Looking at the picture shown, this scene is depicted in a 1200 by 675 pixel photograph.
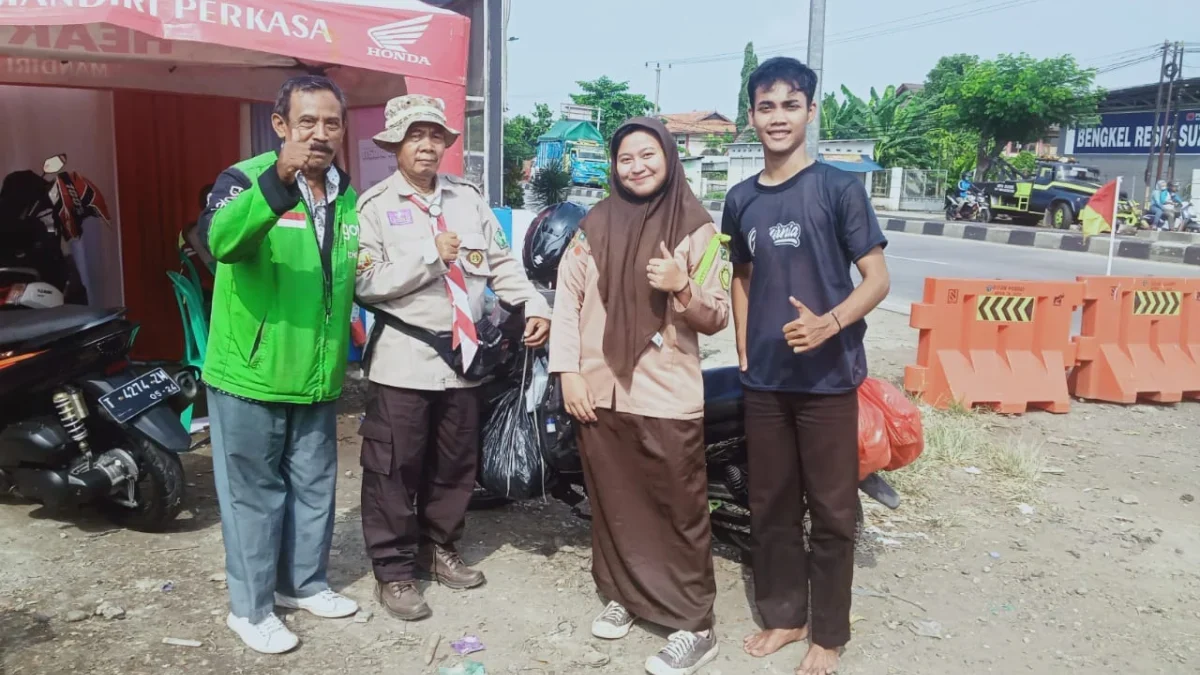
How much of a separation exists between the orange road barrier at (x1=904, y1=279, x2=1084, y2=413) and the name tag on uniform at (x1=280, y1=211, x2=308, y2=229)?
14.1ft

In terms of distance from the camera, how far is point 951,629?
10.8 ft

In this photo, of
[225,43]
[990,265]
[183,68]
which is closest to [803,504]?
[225,43]

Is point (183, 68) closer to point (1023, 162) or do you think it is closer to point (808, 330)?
point (808, 330)

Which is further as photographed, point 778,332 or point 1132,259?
point 1132,259

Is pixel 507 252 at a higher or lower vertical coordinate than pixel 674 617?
higher

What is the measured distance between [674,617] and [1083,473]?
3.12m

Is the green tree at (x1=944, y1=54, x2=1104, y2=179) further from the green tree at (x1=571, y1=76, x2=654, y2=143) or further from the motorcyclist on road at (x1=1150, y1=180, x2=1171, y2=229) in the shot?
the green tree at (x1=571, y1=76, x2=654, y2=143)

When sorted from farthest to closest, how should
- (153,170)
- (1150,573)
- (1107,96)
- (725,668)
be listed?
(1107,96) < (153,170) < (1150,573) < (725,668)

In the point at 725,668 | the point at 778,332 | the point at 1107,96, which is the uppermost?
the point at 1107,96

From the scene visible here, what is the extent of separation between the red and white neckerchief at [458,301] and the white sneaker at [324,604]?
0.92 m

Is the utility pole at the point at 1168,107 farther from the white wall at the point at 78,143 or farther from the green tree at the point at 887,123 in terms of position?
the white wall at the point at 78,143

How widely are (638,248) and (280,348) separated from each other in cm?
113

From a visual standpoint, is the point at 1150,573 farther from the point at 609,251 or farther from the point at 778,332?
the point at 609,251

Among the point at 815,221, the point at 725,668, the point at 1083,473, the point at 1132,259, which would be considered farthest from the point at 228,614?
the point at 1132,259
